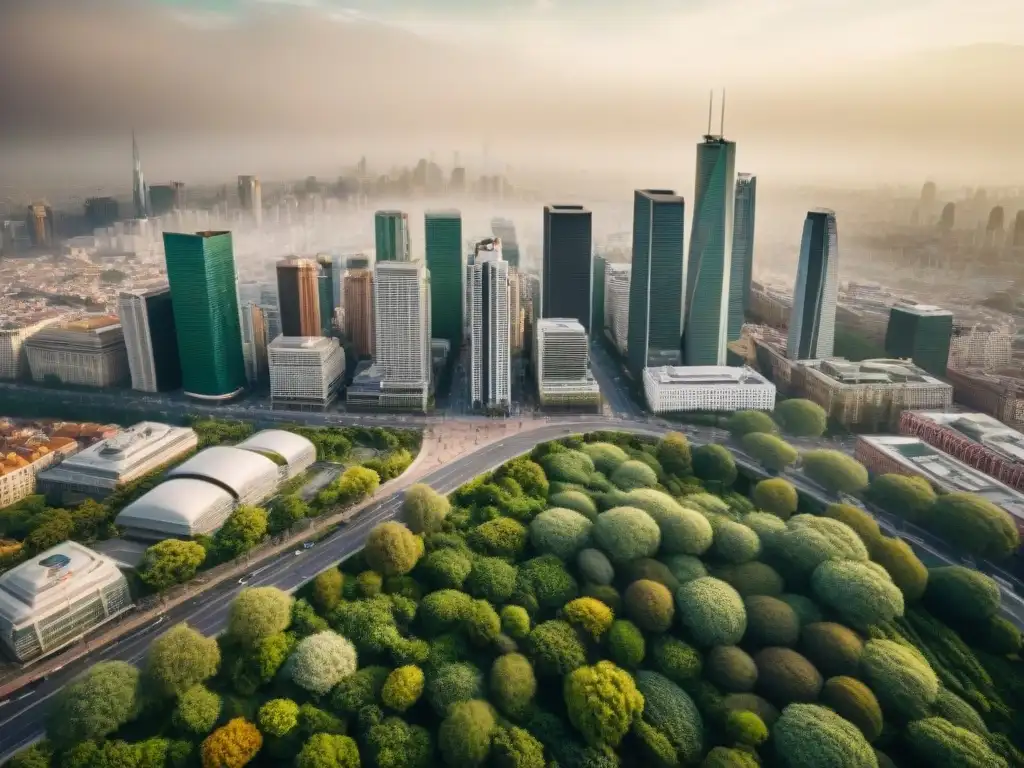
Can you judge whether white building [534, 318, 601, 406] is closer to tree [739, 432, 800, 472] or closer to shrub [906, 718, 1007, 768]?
tree [739, 432, 800, 472]

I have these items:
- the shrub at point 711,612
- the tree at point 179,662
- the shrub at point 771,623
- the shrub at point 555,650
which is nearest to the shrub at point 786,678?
the shrub at point 771,623

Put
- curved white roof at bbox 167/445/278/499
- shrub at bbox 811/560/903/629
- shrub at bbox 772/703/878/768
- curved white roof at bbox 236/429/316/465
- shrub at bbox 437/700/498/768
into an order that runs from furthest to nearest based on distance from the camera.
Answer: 1. curved white roof at bbox 236/429/316/465
2. curved white roof at bbox 167/445/278/499
3. shrub at bbox 811/560/903/629
4. shrub at bbox 437/700/498/768
5. shrub at bbox 772/703/878/768

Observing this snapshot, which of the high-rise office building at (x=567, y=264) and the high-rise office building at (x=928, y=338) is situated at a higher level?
the high-rise office building at (x=567, y=264)

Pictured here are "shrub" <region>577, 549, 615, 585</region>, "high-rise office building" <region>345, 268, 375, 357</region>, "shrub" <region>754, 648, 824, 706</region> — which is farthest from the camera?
"high-rise office building" <region>345, 268, 375, 357</region>

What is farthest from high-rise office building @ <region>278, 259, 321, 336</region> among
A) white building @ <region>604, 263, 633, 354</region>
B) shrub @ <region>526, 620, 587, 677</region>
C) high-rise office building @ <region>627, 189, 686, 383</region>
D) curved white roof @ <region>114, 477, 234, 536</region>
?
shrub @ <region>526, 620, 587, 677</region>

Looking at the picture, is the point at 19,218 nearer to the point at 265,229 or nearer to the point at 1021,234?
the point at 265,229

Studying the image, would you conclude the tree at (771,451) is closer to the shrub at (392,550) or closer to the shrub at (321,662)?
the shrub at (392,550)

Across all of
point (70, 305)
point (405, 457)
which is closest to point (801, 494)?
point (405, 457)
